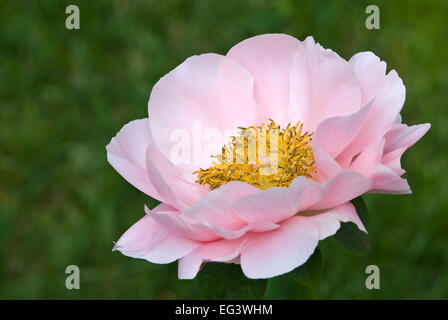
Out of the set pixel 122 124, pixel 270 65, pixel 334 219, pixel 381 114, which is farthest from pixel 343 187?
pixel 122 124

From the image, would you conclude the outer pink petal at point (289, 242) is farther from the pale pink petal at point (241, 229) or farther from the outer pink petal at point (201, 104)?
the outer pink petal at point (201, 104)

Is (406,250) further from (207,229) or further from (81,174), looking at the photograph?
(207,229)

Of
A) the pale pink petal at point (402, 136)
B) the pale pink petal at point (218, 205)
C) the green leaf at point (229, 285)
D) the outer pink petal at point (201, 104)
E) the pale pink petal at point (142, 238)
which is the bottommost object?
the green leaf at point (229, 285)

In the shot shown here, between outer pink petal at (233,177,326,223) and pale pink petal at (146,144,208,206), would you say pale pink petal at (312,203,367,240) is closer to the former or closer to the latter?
outer pink petal at (233,177,326,223)

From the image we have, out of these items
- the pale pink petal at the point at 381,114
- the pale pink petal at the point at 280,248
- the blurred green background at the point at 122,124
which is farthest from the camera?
the blurred green background at the point at 122,124

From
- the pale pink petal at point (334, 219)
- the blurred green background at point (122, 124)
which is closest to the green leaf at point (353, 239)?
the pale pink petal at point (334, 219)

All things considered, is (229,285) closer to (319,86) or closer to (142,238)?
→ (142,238)
